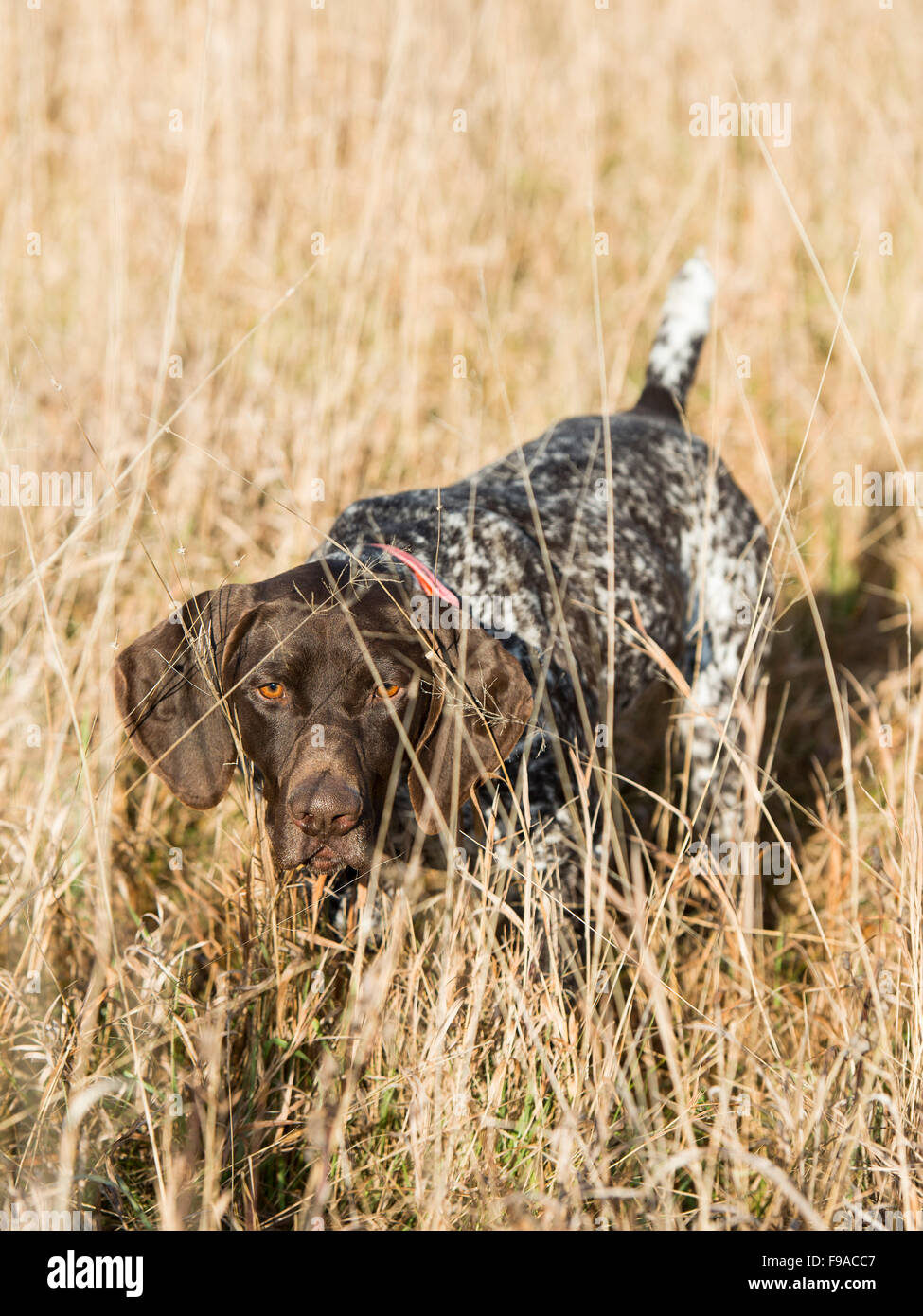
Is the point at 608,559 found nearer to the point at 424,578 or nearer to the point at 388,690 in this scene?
the point at 424,578

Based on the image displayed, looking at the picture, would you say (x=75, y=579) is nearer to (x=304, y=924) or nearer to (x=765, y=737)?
(x=304, y=924)

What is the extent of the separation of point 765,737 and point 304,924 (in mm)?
2139

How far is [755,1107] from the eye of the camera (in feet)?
8.29

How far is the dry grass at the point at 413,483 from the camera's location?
7.86 ft

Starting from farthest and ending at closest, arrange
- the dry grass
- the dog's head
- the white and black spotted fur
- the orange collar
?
the white and black spotted fur < the orange collar < the dog's head < the dry grass

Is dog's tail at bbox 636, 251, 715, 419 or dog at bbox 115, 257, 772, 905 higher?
dog's tail at bbox 636, 251, 715, 419

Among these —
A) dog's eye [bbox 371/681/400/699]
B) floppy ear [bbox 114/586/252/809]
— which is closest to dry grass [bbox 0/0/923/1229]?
floppy ear [bbox 114/586/252/809]

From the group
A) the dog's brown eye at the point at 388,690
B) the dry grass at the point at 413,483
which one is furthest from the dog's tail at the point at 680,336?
the dog's brown eye at the point at 388,690

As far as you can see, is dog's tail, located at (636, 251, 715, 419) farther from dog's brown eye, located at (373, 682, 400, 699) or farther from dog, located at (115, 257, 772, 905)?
dog's brown eye, located at (373, 682, 400, 699)

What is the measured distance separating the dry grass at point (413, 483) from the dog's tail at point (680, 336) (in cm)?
22

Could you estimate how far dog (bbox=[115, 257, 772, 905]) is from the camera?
2.60 metres

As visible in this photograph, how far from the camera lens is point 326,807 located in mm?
2414

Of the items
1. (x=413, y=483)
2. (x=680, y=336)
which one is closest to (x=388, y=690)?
(x=413, y=483)

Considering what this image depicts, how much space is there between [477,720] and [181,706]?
0.65m
